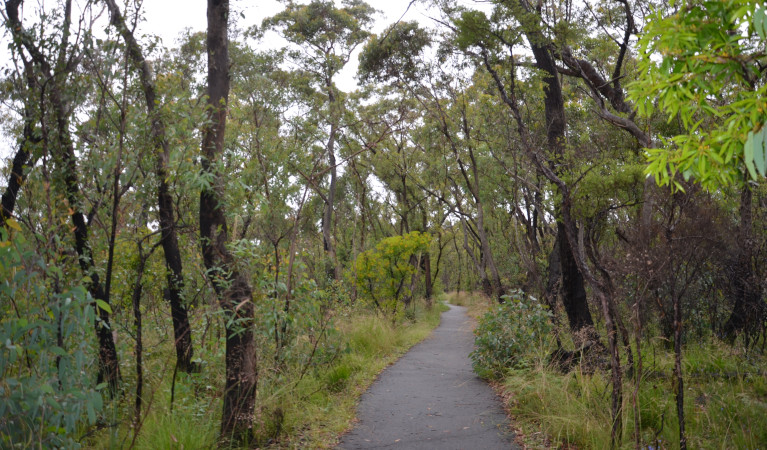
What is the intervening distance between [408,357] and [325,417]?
551cm

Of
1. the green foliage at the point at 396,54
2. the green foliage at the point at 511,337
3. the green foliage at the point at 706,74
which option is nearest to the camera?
the green foliage at the point at 706,74

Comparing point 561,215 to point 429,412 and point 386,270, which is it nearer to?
point 429,412

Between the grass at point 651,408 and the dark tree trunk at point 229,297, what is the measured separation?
9.59 feet

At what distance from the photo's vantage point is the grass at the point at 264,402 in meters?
4.61

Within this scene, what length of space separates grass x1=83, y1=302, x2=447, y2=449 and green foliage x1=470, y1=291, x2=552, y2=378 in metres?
2.00

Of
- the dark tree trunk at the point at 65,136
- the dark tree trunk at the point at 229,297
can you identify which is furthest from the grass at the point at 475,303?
the dark tree trunk at the point at 65,136

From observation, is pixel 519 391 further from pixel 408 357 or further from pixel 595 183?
pixel 408 357

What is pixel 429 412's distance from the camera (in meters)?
6.78

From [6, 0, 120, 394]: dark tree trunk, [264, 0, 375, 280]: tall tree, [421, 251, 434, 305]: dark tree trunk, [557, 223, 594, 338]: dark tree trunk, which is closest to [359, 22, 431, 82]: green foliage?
[264, 0, 375, 280]: tall tree

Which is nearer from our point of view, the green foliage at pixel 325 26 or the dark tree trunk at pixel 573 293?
the dark tree trunk at pixel 573 293

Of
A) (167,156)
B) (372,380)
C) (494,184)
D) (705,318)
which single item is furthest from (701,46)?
(494,184)

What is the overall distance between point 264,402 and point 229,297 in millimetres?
1171

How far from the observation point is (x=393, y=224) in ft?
118

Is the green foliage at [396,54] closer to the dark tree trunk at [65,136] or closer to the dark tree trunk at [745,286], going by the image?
the dark tree trunk at [745,286]
